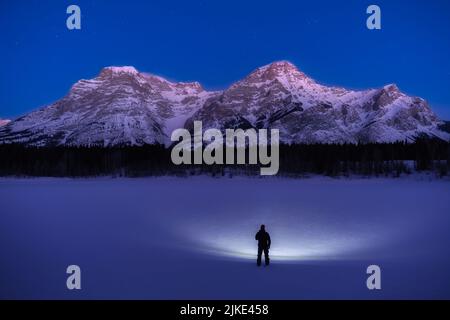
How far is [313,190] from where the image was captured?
40688 mm

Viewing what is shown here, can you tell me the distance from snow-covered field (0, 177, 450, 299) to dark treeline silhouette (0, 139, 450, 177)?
28005 millimetres

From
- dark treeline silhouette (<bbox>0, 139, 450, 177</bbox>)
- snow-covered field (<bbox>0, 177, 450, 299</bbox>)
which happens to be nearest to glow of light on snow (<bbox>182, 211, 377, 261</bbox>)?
snow-covered field (<bbox>0, 177, 450, 299</bbox>)

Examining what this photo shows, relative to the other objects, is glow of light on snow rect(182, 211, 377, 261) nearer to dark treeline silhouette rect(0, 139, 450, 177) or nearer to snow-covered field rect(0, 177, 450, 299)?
snow-covered field rect(0, 177, 450, 299)

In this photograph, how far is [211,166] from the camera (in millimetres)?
65688

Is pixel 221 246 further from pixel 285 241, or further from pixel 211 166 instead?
pixel 211 166

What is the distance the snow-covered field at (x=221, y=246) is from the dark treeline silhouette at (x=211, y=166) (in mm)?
28005

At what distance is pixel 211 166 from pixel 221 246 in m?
48.1

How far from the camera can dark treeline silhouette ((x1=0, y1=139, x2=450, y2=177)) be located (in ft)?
200

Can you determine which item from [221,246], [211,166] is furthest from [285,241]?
[211,166]

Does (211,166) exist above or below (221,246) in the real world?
above

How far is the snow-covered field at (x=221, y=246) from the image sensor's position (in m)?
12.2

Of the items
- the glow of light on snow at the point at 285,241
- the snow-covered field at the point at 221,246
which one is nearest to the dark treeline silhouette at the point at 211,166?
the snow-covered field at the point at 221,246

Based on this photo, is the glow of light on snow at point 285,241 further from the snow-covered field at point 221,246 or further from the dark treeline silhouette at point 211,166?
the dark treeline silhouette at point 211,166

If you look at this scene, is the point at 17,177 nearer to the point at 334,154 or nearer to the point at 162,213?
the point at 162,213
